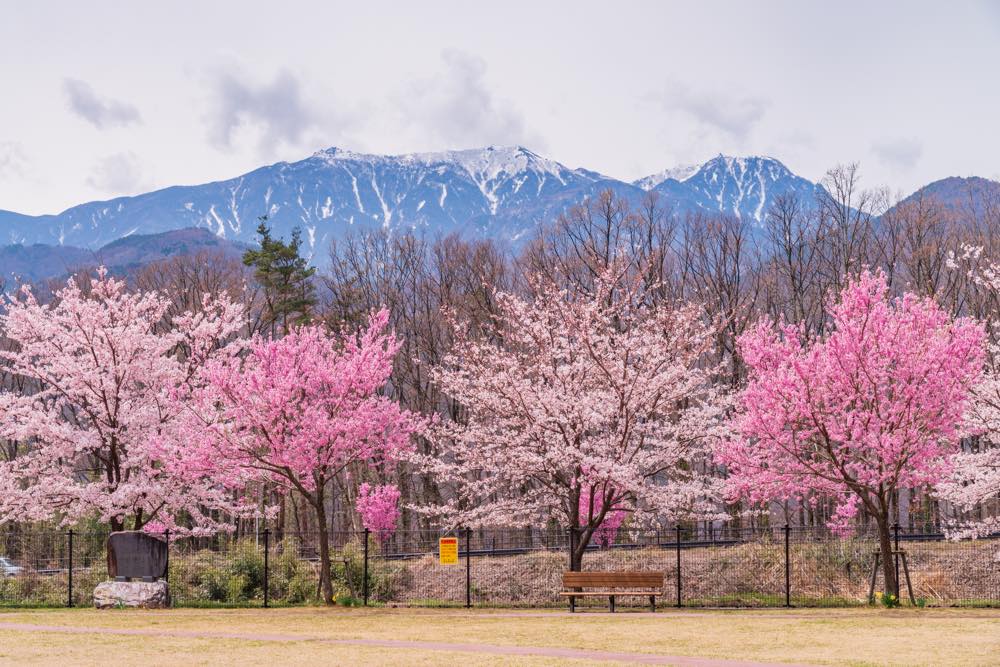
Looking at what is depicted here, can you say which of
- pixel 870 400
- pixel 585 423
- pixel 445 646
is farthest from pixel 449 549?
pixel 870 400

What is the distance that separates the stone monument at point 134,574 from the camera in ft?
81.9

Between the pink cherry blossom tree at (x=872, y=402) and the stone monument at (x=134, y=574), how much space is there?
14842mm

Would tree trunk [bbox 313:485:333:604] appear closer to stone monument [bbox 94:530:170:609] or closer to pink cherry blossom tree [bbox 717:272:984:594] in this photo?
stone monument [bbox 94:530:170:609]

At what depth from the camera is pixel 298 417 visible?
2470 centimetres

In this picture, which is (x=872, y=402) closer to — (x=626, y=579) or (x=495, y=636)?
(x=626, y=579)

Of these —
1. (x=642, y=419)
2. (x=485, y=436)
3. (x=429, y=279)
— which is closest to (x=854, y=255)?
(x=429, y=279)

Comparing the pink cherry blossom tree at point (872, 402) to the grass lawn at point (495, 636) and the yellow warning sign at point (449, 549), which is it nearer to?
the grass lawn at point (495, 636)

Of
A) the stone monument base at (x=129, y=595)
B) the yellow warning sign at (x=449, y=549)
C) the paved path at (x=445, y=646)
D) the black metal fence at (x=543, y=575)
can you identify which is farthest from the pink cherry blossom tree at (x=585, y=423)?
the paved path at (x=445, y=646)

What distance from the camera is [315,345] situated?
26.1 meters

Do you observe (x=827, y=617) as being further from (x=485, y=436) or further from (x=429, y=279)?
(x=429, y=279)

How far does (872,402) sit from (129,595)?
60.4 ft

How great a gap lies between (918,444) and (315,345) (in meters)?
14.7

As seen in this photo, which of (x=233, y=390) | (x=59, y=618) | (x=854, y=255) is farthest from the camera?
(x=854, y=255)

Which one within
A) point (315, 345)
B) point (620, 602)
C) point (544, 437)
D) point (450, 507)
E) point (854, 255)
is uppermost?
point (854, 255)
